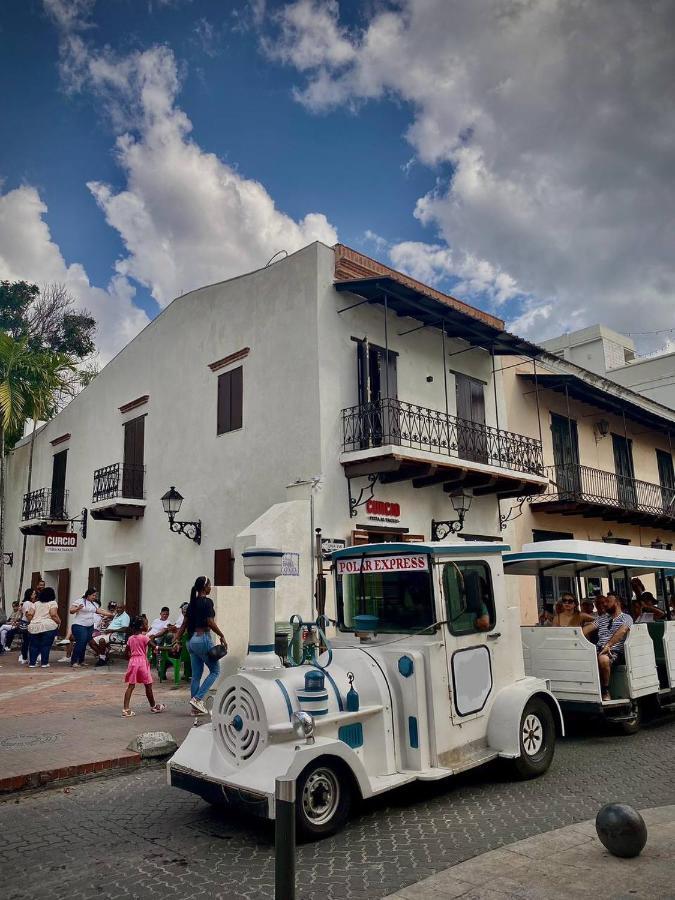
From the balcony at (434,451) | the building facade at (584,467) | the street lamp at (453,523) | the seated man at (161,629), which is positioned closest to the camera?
the balcony at (434,451)

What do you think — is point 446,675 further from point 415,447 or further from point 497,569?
point 415,447

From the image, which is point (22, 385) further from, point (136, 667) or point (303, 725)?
point (303, 725)

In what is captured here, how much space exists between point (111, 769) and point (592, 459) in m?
17.0

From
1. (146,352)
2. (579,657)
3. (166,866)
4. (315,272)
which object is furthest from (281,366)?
(166,866)

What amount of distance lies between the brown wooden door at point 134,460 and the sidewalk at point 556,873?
14735 millimetres

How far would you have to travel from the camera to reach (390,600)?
6246 mm

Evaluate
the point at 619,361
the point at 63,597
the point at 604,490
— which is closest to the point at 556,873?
the point at 604,490

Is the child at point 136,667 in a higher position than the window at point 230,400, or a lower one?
lower

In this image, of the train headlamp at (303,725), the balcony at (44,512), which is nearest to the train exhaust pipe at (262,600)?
the train headlamp at (303,725)

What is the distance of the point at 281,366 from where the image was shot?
14.0m

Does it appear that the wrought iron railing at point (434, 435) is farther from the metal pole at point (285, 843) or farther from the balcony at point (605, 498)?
the metal pole at point (285, 843)

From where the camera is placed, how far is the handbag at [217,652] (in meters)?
8.82

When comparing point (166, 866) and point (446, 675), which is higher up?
point (446, 675)

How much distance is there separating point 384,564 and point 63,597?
56.1 ft
